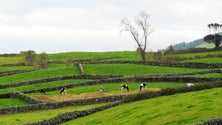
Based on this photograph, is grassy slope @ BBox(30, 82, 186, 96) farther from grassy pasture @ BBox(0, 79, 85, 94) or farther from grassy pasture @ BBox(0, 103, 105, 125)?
grassy pasture @ BBox(0, 103, 105, 125)

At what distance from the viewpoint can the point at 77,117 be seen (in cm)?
4412

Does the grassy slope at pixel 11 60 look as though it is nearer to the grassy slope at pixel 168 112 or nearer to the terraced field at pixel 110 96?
the terraced field at pixel 110 96

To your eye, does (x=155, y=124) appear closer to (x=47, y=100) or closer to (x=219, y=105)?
(x=219, y=105)

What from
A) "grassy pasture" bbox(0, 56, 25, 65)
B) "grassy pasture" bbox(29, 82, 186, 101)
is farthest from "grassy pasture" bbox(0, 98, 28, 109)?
"grassy pasture" bbox(0, 56, 25, 65)

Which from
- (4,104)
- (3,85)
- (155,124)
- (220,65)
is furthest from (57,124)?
(220,65)

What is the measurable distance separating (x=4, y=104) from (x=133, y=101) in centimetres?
2226

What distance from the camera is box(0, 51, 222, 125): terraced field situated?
1341 inches

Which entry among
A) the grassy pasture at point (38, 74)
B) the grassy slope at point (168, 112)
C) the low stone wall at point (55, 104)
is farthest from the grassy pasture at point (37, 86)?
the grassy slope at point (168, 112)

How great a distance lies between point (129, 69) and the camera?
85812 millimetres

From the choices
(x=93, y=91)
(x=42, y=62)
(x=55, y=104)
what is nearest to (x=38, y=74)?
(x=93, y=91)

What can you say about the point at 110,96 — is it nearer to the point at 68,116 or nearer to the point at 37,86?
the point at 68,116

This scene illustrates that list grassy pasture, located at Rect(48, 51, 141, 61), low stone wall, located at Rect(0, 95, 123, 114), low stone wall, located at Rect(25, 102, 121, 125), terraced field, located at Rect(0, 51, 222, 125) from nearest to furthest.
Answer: terraced field, located at Rect(0, 51, 222, 125), low stone wall, located at Rect(25, 102, 121, 125), low stone wall, located at Rect(0, 95, 123, 114), grassy pasture, located at Rect(48, 51, 141, 61)

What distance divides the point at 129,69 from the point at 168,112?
5267 cm

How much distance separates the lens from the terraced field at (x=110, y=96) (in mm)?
34062
